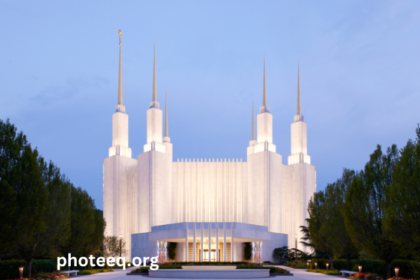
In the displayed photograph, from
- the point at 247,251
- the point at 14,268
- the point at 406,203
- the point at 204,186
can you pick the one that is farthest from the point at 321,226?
the point at 204,186

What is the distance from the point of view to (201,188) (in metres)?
53.1

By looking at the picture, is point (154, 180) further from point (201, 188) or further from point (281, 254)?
point (281, 254)

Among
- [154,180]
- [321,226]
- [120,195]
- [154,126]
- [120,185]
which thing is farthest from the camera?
[120,195]

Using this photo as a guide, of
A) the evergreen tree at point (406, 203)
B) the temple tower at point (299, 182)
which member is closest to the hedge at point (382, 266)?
the evergreen tree at point (406, 203)

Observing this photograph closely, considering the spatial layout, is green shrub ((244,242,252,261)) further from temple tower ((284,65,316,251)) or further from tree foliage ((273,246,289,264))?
temple tower ((284,65,316,251))

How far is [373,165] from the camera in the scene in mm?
20812

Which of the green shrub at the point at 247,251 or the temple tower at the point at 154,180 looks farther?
the temple tower at the point at 154,180

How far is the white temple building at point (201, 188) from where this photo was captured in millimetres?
48688

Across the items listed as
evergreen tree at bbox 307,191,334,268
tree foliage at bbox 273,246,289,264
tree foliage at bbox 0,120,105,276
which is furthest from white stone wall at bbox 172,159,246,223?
tree foliage at bbox 0,120,105,276

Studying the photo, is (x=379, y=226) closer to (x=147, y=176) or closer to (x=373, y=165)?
(x=373, y=165)

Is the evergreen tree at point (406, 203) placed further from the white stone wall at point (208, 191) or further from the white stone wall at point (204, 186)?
the white stone wall at point (208, 191)

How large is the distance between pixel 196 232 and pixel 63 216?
15.6 m

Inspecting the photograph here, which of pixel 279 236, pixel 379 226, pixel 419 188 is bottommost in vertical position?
pixel 279 236

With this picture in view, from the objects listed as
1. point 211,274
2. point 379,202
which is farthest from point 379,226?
point 211,274
